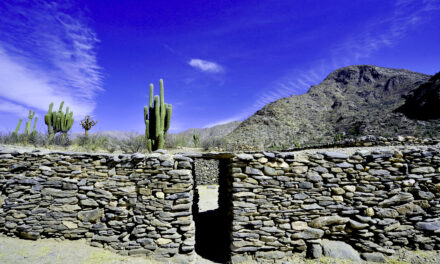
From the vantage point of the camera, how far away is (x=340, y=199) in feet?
16.1

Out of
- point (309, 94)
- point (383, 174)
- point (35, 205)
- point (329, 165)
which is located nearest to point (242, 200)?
point (329, 165)

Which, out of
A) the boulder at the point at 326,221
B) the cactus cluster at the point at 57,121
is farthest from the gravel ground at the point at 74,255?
the cactus cluster at the point at 57,121

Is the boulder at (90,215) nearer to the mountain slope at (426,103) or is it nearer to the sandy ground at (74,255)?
the sandy ground at (74,255)

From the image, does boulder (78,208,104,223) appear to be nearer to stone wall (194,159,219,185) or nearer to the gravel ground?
the gravel ground

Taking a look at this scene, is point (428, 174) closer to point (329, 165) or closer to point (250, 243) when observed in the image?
point (329, 165)

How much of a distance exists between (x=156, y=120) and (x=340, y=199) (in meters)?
9.11

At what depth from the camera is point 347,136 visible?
2398 cm

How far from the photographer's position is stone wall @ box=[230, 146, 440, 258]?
4832 millimetres

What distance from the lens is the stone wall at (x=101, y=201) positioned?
4.72 m

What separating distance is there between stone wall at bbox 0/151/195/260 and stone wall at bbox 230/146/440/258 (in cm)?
146

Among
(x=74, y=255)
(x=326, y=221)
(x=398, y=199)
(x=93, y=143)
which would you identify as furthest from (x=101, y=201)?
(x=93, y=143)

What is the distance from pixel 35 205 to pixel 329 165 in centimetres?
646

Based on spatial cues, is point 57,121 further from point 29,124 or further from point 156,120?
point 156,120

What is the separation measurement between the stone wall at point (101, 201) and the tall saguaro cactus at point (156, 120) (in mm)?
6477
